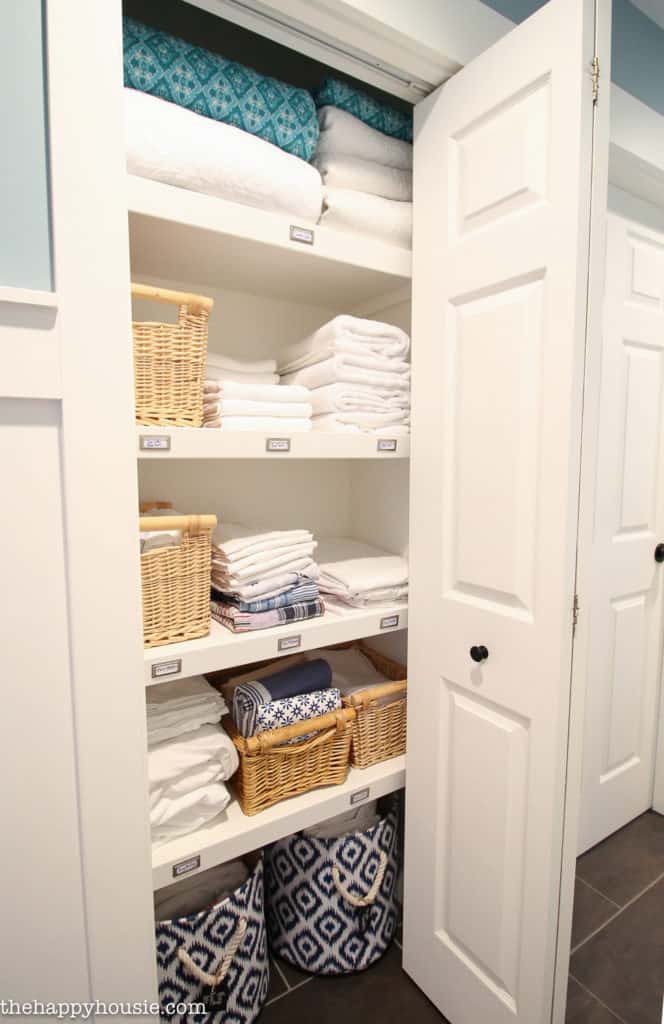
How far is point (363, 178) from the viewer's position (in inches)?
47.4

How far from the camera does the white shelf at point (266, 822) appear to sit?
1.03 metres

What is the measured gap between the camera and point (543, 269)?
0.94 m

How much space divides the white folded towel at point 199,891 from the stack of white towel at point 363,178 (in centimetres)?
145

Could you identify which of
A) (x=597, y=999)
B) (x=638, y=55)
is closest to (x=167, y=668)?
(x=597, y=999)

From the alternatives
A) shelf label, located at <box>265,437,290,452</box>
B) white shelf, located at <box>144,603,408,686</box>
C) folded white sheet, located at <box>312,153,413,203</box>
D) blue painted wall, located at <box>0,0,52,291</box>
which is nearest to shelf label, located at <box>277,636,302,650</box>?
white shelf, located at <box>144,603,408,686</box>

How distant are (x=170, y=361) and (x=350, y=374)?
16.4 inches

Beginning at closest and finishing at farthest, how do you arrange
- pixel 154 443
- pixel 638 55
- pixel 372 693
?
pixel 154 443, pixel 372 693, pixel 638 55

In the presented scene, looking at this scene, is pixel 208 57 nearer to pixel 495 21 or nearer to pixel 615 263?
pixel 495 21

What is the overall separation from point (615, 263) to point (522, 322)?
899mm

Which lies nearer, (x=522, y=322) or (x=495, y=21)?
(x=522, y=322)

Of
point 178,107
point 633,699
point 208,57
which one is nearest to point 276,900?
point 633,699

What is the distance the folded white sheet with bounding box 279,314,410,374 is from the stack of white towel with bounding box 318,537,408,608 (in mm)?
482

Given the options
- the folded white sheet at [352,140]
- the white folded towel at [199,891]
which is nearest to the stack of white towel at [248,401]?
the folded white sheet at [352,140]

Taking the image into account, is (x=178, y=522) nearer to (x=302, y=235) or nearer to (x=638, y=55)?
(x=302, y=235)
